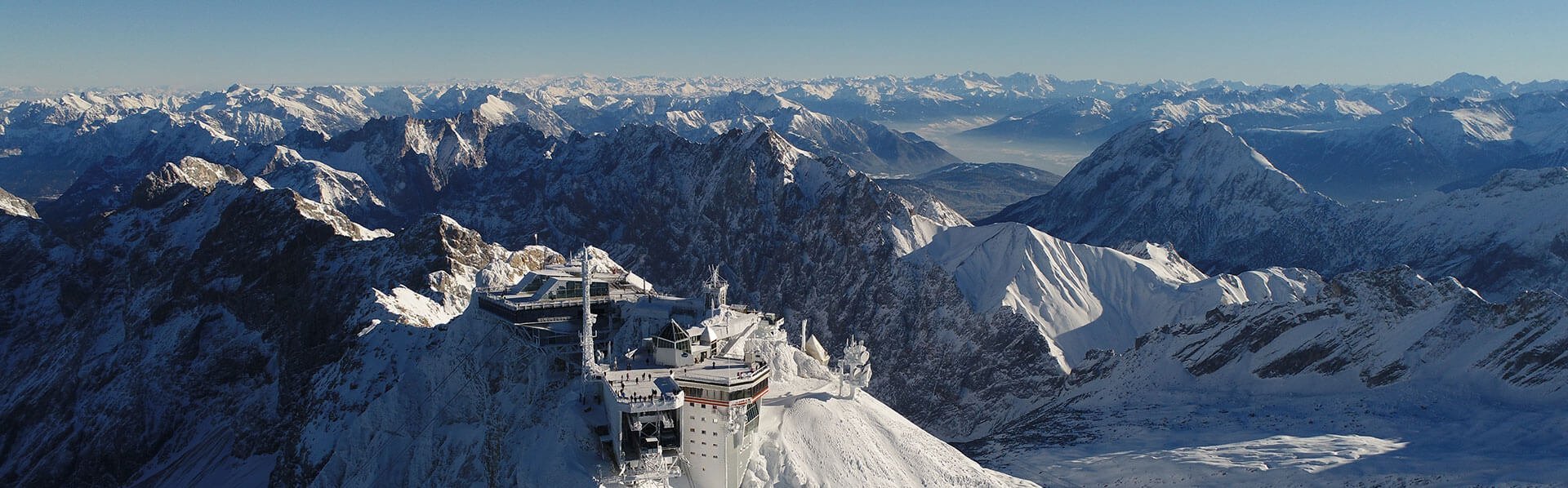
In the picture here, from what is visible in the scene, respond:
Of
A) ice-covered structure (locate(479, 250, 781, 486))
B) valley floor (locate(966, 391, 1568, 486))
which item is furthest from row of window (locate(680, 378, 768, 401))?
valley floor (locate(966, 391, 1568, 486))

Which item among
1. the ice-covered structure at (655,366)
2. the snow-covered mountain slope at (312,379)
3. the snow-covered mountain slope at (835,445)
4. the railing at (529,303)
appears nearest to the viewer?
the ice-covered structure at (655,366)

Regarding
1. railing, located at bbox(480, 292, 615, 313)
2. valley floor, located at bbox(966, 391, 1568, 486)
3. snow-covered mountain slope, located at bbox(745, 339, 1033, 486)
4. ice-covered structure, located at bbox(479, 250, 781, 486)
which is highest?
railing, located at bbox(480, 292, 615, 313)

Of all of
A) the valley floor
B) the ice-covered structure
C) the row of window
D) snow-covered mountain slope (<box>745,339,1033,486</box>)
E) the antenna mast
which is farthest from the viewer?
the valley floor

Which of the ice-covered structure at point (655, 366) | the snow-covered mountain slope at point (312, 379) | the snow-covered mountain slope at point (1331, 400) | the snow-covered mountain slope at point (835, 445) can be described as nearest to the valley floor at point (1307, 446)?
the snow-covered mountain slope at point (1331, 400)

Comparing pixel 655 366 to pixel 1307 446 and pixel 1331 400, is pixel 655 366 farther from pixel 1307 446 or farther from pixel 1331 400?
pixel 1331 400

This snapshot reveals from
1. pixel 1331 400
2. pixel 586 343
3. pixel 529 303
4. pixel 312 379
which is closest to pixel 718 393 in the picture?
pixel 586 343

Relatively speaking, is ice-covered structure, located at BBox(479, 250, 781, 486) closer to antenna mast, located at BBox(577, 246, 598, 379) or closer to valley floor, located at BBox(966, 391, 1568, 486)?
antenna mast, located at BBox(577, 246, 598, 379)

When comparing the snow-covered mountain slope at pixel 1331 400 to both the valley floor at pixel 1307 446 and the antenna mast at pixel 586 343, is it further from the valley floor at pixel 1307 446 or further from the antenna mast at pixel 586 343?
the antenna mast at pixel 586 343

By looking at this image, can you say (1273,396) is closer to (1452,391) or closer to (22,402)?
(1452,391)

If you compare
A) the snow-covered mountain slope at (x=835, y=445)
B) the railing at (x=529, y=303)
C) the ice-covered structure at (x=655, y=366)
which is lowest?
the snow-covered mountain slope at (x=835, y=445)
